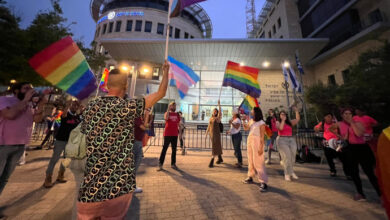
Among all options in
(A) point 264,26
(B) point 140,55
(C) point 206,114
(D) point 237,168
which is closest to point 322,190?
(D) point 237,168

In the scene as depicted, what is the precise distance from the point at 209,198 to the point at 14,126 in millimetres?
3847

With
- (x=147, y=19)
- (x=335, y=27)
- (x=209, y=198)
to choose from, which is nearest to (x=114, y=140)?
(x=209, y=198)

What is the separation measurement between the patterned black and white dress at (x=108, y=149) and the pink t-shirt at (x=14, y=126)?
241 cm

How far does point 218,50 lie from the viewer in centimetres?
2069

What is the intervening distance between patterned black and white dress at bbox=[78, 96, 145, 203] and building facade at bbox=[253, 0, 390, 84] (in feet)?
58.5

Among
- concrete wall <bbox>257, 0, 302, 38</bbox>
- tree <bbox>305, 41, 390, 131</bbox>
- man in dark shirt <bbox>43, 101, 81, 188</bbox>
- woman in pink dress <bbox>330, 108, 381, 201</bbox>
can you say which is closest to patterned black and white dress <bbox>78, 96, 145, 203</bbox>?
man in dark shirt <bbox>43, 101, 81, 188</bbox>

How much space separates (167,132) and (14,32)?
9.93 metres

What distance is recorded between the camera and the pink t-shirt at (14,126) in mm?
2393

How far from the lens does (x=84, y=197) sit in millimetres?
1092

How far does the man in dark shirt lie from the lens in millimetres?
3399

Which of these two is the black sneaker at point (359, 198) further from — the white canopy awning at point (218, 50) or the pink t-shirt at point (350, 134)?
the white canopy awning at point (218, 50)

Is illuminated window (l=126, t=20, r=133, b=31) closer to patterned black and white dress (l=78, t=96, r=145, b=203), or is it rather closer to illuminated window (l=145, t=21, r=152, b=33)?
illuminated window (l=145, t=21, r=152, b=33)

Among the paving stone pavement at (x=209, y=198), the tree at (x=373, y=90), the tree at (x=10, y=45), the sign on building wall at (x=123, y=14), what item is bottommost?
the paving stone pavement at (x=209, y=198)

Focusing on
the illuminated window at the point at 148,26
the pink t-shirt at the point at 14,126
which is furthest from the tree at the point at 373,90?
the illuminated window at the point at 148,26
